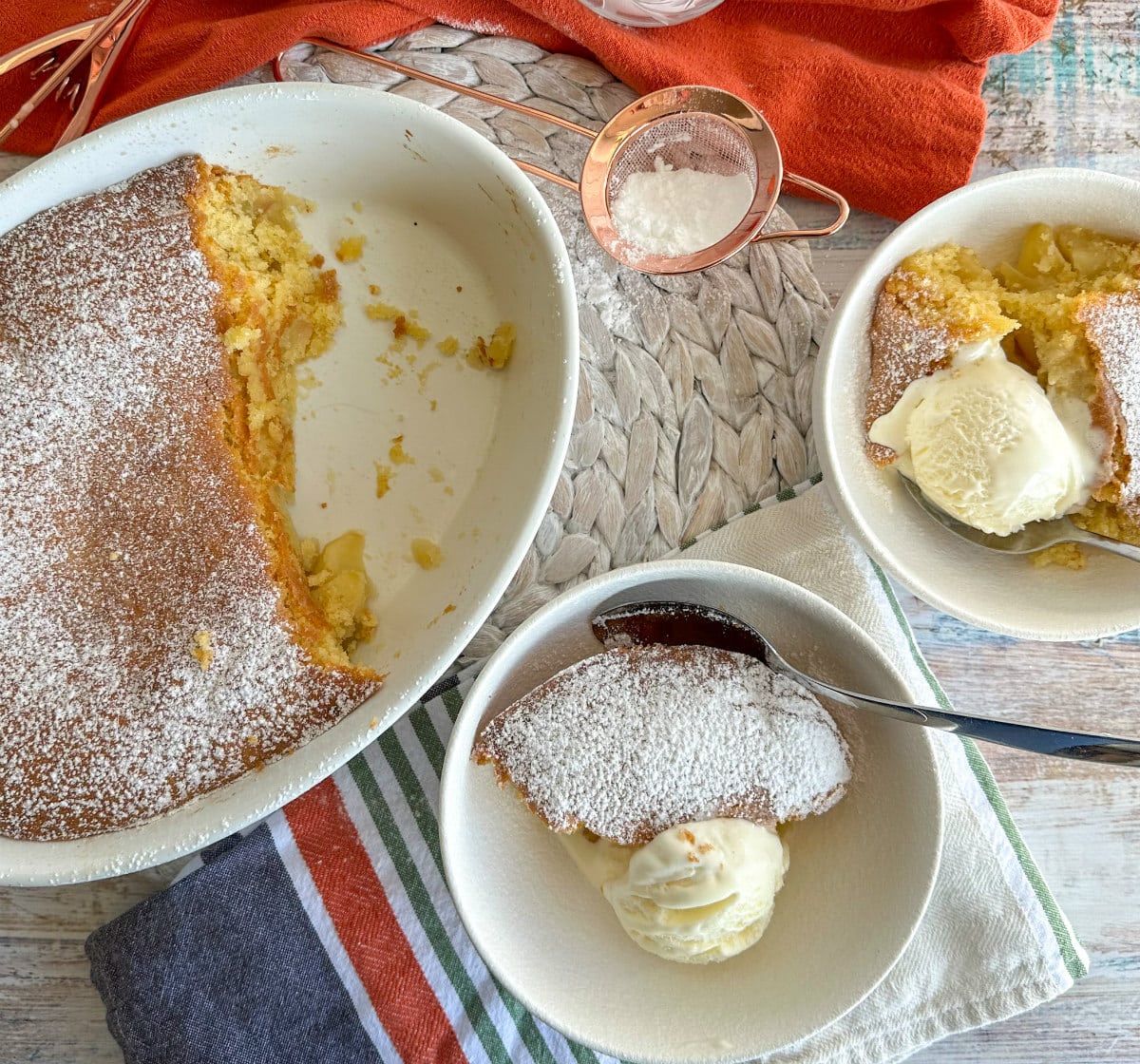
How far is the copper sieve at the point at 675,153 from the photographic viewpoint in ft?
5.51

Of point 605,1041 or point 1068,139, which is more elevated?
point 1068,139

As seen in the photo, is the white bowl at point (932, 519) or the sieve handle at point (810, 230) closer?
the white bowl at point (932, 519)

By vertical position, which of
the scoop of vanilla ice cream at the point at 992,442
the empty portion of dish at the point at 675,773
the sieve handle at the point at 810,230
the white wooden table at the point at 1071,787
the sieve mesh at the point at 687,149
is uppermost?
the sieve mesh at the point at 687,149

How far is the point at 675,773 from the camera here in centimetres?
147

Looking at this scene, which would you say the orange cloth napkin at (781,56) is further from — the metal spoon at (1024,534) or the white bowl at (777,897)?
the white bowl at (777,897)

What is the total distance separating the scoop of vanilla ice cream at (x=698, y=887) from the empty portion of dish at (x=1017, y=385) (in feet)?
2.21

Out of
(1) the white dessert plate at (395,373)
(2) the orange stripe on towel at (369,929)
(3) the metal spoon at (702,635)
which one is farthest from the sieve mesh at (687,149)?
(2) the orange stripe on towel at (369,929)

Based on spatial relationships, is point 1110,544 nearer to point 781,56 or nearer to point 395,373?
point 781,56

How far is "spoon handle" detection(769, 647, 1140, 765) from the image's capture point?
1.31 metres

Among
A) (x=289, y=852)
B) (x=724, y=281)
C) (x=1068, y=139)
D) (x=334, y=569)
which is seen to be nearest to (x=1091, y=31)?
(x=1068, y=139)

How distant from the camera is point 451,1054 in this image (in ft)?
5.40

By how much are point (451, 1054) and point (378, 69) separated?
5.81 ft

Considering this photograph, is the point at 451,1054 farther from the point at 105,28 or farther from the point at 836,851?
the point at 105,28

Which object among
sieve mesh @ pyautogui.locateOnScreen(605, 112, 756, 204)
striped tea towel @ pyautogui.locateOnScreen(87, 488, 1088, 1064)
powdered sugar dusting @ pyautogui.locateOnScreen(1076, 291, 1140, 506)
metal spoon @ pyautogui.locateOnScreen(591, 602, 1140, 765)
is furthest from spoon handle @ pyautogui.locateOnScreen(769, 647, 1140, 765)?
sieve mesh @ pyautogui.locateOnScreen(605, 112, 756, 204)
